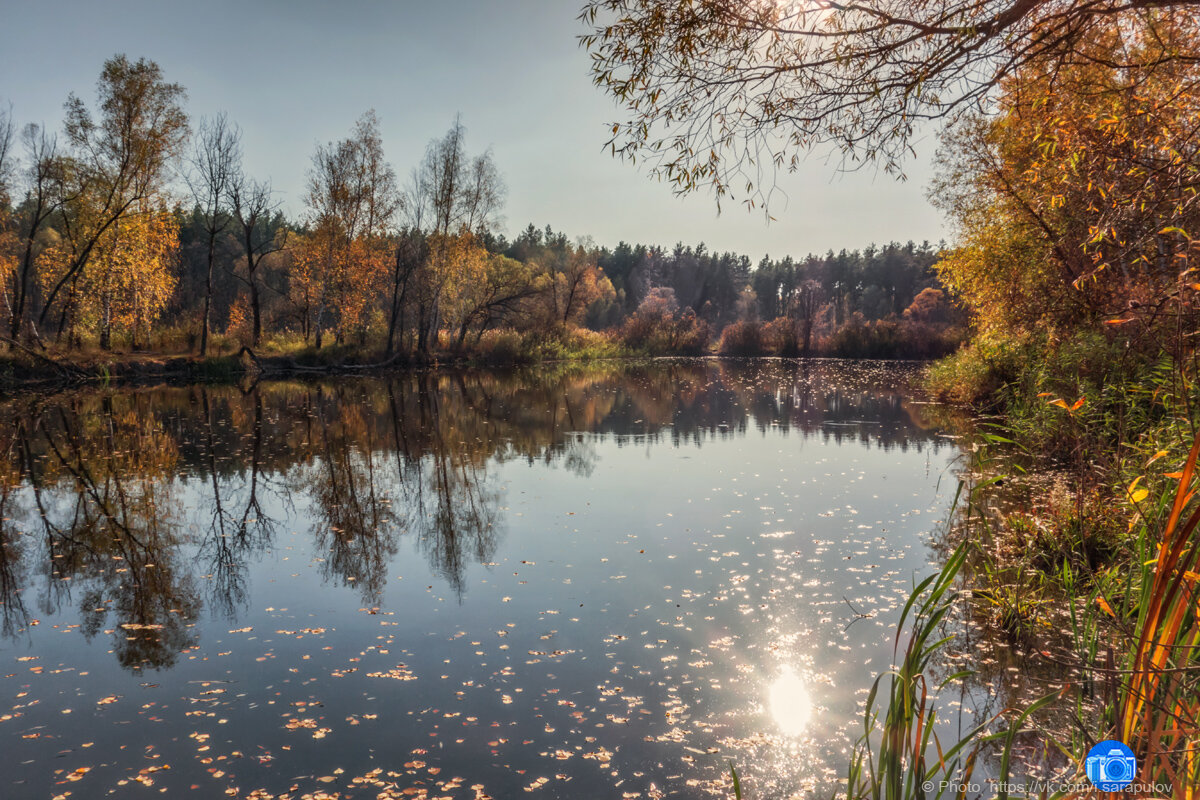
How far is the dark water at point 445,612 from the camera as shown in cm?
438

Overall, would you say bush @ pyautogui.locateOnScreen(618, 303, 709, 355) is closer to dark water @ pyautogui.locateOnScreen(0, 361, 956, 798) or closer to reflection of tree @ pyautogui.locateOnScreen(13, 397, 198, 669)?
dark water @ pyautogui.locateOnScreen(0, 361, 956, 798)

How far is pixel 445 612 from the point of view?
6770 millimetres

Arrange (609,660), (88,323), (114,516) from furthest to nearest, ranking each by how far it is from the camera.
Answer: (88,323), (114,516), (609,660)

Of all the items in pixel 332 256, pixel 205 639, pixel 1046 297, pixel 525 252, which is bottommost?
pixel 205 639

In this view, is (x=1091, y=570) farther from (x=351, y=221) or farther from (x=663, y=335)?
(x=663, y=335)

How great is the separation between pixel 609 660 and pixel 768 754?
1.63 metres

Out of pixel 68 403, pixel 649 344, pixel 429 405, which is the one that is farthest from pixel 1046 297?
pixel 649 344

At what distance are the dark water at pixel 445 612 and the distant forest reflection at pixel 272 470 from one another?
0.22 ft

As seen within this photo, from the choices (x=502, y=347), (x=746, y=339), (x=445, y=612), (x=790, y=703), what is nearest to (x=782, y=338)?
(x=746, y=339)

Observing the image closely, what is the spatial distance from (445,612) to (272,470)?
7.86m

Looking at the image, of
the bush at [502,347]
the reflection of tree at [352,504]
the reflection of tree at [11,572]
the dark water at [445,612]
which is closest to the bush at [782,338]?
the bush at [502,347]

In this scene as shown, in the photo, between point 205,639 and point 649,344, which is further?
point 649,344

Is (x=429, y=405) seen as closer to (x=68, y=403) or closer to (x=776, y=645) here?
(x=68, y=403)

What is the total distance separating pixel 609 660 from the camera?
5.66 meters
